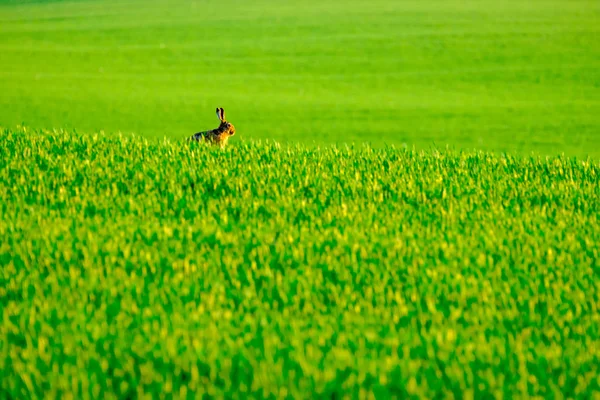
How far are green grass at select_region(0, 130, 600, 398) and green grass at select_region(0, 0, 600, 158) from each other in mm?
9317

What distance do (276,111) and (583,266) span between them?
83.1ft

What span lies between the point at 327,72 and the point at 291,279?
35.1 meters

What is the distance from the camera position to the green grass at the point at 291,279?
14.0 ft

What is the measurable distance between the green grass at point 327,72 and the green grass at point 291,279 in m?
9.32

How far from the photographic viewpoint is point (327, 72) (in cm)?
3981

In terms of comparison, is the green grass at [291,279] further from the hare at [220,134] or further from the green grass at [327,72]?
the green grass at [327,72]

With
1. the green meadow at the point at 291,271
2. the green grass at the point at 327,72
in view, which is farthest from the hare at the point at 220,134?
the green grass at the point at 327,72

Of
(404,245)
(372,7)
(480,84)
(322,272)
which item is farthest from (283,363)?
(372,7)

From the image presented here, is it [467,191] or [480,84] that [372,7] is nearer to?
[480,84]

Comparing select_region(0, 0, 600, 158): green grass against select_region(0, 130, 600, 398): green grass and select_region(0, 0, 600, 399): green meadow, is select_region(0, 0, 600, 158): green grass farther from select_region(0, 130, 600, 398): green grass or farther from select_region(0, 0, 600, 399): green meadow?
select_region(0, 130, 600, 398): green grass

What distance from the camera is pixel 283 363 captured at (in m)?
4.31

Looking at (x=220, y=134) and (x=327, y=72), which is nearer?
(x=220, y=134)

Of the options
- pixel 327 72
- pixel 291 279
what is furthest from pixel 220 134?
pixel 327 72

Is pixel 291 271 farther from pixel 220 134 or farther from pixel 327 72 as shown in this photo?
pixel 327 72
